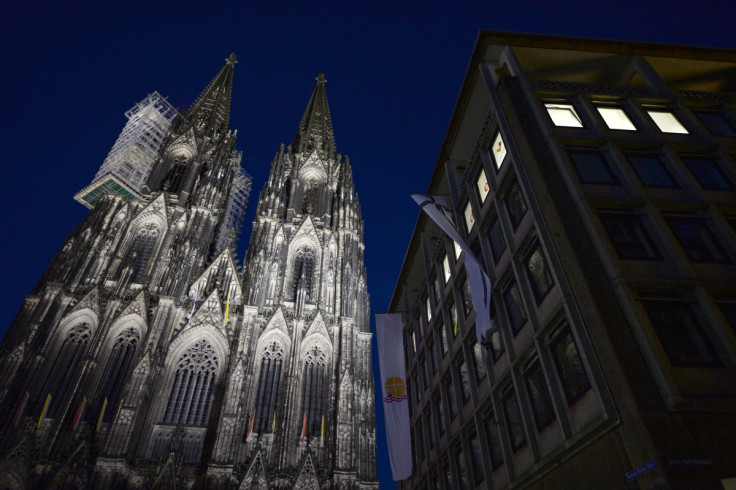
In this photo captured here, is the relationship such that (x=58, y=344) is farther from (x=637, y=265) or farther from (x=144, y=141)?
(x=637, y=265)

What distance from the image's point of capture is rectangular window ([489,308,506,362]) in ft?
36.3

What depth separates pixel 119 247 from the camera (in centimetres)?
2991

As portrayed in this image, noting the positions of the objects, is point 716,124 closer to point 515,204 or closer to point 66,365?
point 515,204

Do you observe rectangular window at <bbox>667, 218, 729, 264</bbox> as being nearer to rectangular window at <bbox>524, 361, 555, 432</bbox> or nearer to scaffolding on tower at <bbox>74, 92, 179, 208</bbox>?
rectangular window at <bbox>524, 361, 555, 432</bbox>

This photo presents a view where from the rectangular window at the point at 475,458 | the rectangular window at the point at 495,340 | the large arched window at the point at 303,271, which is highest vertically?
the large arched window at the point at 303,271

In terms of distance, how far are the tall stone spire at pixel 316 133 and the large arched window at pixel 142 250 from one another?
15.4 metres

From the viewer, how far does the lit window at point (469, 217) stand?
14.1m

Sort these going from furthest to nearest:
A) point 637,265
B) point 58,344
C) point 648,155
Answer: point 58,344 → point 648,155 → point 637,265

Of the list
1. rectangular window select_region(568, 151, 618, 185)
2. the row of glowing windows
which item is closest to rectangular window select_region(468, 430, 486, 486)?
rectangular window select_region(568, 151, 618, 185)

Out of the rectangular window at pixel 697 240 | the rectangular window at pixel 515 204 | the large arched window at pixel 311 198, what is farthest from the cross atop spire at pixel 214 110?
the rectangular window at pixel 697 240

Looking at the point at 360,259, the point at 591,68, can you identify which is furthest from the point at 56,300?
the point at 591,68

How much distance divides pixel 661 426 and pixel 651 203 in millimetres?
5073

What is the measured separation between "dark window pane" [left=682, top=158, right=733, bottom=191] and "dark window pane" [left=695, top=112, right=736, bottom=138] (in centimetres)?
155

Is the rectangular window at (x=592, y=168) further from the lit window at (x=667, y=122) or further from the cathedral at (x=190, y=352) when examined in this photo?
Result: the cathedral at (x=190, y=352)
